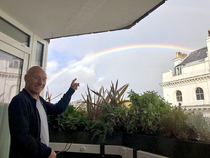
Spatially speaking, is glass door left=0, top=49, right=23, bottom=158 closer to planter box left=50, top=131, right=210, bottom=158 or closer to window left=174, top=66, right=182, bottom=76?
planter box left=50, top=131, right=210, bottom=158

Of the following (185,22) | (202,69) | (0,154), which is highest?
(185,22)

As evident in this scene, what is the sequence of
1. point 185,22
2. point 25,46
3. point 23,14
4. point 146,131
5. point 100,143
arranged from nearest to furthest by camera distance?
point 146,131 → point 100,143 → point 23,14 → point 25,46 → point 185,22

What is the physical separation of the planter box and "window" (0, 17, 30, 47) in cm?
132

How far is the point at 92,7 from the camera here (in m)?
1.62

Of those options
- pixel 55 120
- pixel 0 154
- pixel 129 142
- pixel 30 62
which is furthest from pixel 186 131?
pixel 30 62

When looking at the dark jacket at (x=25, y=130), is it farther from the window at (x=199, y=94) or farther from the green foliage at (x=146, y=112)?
the window at (x=199, y=94)

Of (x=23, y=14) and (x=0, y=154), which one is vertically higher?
(x=23, y=14)

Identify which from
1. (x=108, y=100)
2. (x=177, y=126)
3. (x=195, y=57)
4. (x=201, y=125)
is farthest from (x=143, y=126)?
(x=195, y=57)

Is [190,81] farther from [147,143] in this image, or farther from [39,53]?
[147,143]

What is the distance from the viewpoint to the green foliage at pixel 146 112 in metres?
1.26

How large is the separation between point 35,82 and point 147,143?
1.01 meters

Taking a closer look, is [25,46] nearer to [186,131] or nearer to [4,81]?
[4,81]

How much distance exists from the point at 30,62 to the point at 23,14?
2.13 ft

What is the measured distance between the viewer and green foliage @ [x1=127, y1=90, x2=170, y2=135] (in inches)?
49.8
